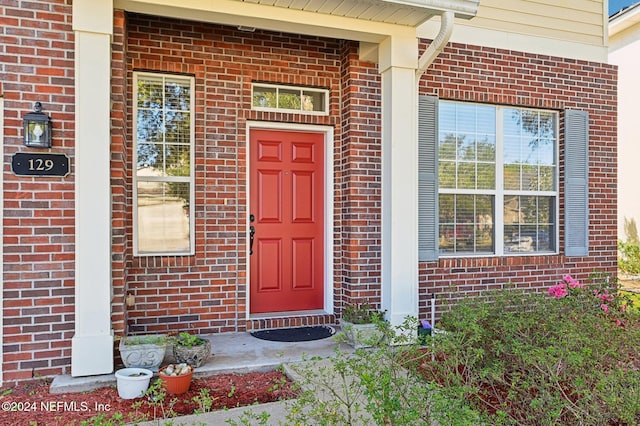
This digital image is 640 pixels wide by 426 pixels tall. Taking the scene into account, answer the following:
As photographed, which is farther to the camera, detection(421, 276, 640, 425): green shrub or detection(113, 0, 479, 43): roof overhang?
detection(113, 0, 479, 43): roof overhang

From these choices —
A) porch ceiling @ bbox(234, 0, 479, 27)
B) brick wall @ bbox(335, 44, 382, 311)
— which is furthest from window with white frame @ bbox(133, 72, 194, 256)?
brick wall @ bbox(335, 44, 382, 311)

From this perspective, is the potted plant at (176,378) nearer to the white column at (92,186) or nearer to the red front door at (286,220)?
the white column at (92,186)

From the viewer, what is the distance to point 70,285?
11.1ft

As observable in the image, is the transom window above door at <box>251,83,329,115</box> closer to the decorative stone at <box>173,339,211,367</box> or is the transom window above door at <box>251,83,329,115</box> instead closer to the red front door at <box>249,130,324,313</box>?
the red front door at <box>249,130,324,313</box>

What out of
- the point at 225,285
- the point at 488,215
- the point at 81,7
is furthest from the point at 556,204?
the point at 81,7

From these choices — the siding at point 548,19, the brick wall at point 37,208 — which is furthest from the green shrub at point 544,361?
the siding at point 548,19

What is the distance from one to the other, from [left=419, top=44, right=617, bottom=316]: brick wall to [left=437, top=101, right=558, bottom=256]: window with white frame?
0.13 meters

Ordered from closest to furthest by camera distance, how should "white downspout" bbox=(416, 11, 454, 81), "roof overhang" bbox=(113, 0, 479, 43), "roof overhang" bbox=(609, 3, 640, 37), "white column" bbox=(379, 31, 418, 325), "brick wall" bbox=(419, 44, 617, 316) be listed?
"roof overhang" bbox=(113, 0, 479, 43) < "white downspout" bbox=(416, 11, 454, 81) < "white column" bbox=(379, 31, 418, 325) < "brick wall" bbox=(419, 44, 617, 316) < "roof overhang" bbox=(609, 3, 640, 37)

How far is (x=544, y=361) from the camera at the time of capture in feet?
8.31

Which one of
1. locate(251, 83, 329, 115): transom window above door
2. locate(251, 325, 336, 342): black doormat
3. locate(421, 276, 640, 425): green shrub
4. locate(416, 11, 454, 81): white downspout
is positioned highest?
locate(416, 11, 454, 81): white downspout

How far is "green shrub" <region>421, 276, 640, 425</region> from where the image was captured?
2.41 m

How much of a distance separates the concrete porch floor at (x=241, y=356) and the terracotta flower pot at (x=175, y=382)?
0.24 metres

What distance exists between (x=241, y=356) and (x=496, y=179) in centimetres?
341

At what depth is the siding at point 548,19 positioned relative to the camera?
16.9 feet
